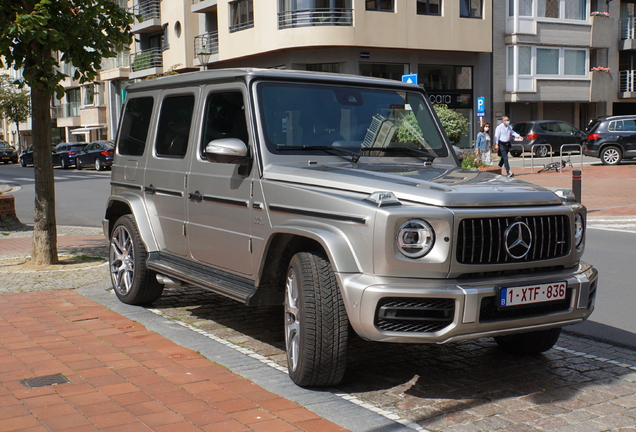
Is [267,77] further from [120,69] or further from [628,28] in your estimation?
[120,69]

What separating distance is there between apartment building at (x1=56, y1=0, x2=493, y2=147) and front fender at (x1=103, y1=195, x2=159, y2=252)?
28138 millimetres

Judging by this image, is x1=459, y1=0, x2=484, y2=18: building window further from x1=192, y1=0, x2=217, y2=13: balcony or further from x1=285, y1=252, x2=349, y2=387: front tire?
x1=285, y1=252, x2=349, y2=387: front tire

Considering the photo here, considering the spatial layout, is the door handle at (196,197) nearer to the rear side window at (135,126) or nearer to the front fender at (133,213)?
the front fender at (133,213)

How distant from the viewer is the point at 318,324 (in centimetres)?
448

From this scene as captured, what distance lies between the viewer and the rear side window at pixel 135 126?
709cm

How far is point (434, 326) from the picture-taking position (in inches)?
168

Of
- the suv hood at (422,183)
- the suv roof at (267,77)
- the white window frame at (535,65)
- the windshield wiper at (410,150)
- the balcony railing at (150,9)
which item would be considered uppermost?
the balcony railing at (150,9)

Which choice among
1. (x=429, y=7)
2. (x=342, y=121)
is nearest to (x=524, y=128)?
(x=429, y=7)

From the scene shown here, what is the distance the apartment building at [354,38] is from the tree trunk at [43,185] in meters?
25.7

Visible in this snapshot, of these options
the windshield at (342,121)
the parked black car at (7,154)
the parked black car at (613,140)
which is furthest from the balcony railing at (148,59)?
the windshield at (342,121)

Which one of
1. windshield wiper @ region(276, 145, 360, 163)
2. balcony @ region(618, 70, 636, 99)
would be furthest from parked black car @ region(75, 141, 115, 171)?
windshield wiper @ region(276, 145, 360, 163)

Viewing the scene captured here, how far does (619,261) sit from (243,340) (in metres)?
5.77

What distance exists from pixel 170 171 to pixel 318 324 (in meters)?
2.53

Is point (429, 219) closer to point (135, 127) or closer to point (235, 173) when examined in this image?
point (235, 173)
